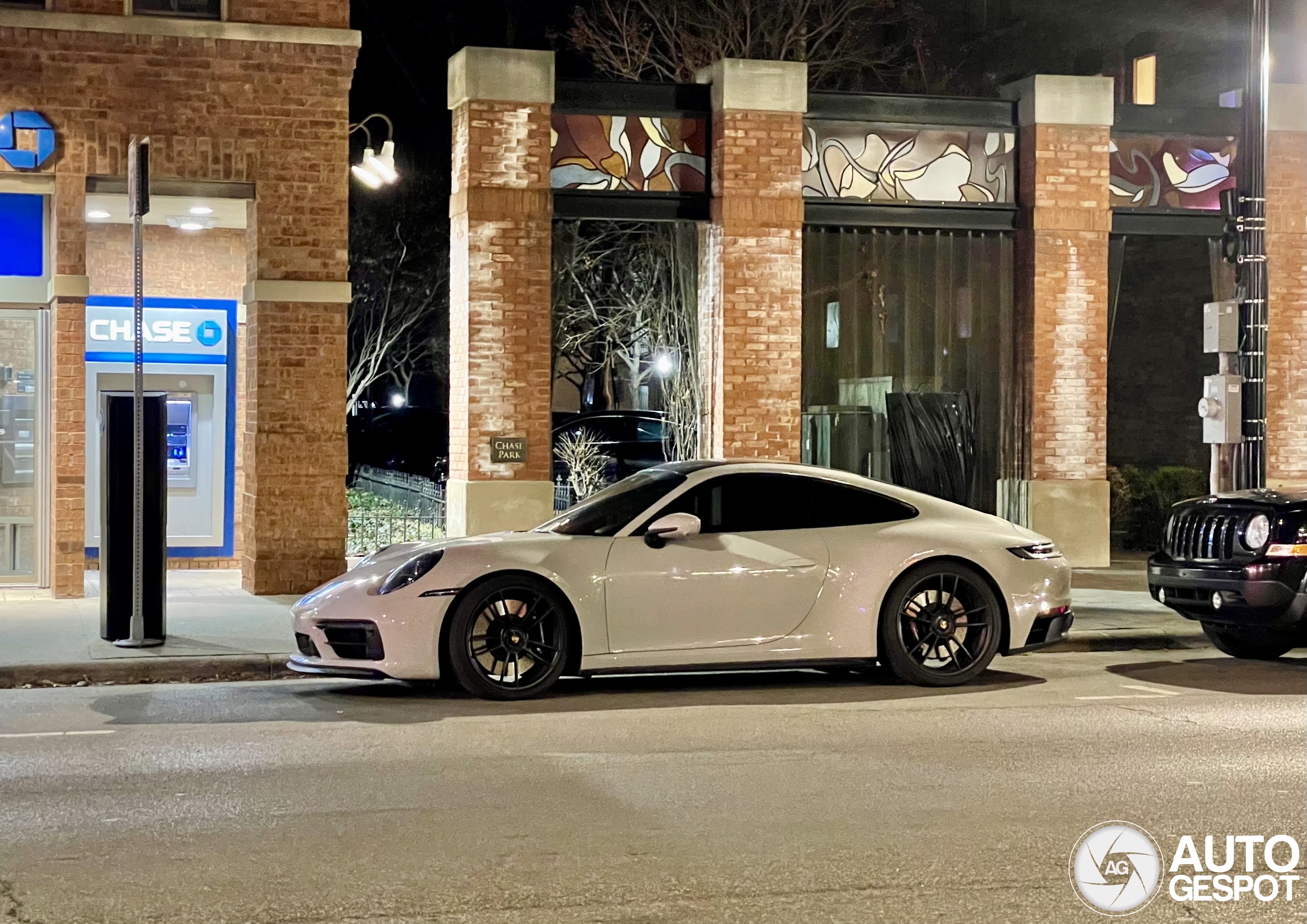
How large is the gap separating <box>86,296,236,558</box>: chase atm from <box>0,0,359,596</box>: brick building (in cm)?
117

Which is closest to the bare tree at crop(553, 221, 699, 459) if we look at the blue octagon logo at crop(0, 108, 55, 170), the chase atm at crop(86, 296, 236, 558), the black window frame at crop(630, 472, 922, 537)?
the chase atm at crop(86, 296, 236, 558)

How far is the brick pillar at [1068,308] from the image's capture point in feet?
54.7

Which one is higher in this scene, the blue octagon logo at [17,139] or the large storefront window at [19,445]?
the blue octagon logo at [17,139]

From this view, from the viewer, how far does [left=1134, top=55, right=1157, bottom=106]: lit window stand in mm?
28781

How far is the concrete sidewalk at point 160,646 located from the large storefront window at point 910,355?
616 cm

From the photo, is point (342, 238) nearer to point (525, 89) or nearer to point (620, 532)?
point (525, 89)

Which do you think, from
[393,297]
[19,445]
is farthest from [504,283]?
[393,297]

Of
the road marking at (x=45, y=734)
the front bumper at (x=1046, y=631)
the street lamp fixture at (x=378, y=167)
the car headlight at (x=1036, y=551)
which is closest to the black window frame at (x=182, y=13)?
the street lamp fixture at (x=378, y=167)

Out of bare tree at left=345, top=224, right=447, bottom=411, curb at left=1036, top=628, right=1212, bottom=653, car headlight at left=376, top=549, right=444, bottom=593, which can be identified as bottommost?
curb at left=1036, top=628, right=1212, bottom=653

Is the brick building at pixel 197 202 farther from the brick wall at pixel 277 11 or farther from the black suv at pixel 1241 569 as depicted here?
the black suv at pixel 1241 569

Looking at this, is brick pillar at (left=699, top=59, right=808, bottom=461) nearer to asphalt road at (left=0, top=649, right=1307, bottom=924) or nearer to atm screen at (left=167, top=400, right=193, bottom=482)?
atm screen at (left=167, top=400, right=193, bottom=482)

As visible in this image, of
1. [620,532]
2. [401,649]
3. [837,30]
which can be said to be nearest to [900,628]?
[620,532]

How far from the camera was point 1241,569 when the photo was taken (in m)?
10.7

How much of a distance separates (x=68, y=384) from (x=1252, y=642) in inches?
388
